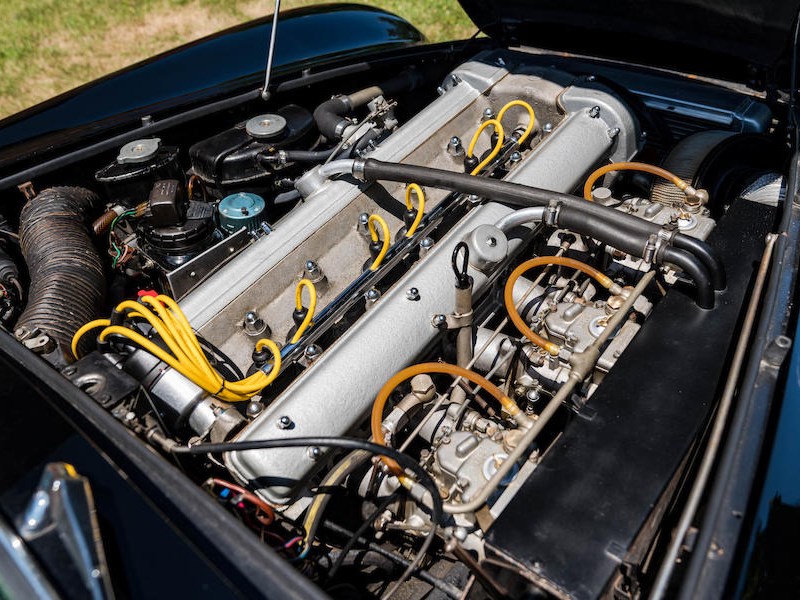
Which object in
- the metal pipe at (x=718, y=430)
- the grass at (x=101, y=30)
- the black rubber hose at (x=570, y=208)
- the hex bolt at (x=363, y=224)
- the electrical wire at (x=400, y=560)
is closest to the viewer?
the metal pipe at (x=718, y=430)

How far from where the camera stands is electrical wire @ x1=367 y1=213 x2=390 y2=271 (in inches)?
73.2

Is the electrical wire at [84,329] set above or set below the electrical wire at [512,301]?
below

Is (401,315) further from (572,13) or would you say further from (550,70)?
(572,13)

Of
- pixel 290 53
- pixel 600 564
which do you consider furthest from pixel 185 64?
pixel 600 564

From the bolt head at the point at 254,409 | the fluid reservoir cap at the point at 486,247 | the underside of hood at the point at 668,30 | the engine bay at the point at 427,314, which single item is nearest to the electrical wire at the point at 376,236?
the engine bay at the point at 427,314

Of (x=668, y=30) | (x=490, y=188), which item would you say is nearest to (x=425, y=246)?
(x=490, y=188)

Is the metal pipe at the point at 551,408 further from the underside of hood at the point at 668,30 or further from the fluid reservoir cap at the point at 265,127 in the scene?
the fluid reservoir cap at the point at 265,127

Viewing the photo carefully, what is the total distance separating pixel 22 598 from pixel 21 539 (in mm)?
82

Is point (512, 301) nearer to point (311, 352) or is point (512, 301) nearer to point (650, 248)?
point (650, 248)

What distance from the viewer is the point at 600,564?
3.79 feet

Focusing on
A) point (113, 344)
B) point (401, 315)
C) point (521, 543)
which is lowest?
A: point (113, 344)

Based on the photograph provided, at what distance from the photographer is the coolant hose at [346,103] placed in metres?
2.41

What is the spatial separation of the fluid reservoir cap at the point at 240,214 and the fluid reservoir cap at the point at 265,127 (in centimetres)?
32

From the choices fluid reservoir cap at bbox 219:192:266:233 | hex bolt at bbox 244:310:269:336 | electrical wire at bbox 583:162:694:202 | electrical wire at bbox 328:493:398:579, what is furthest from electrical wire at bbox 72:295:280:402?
electrical wire at bbox 583:162:694:202
